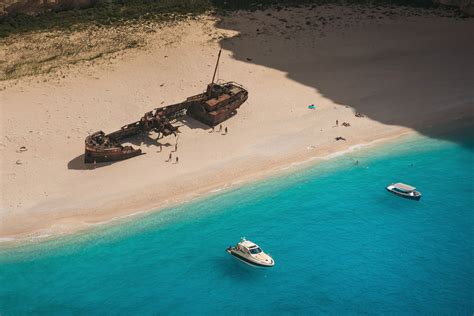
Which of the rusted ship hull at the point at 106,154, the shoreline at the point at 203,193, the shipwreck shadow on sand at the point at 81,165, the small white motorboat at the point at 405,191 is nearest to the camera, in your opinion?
the shoreline at the point at 203,193

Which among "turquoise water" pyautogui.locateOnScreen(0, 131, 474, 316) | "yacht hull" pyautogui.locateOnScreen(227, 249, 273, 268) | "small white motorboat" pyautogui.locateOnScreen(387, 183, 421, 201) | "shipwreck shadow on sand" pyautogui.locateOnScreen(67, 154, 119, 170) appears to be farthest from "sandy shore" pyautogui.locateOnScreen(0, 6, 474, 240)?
"yacht hull" pyautogui.locateOnScreen(227, 249, 273, 268)

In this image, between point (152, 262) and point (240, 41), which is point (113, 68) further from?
point (152, 262)

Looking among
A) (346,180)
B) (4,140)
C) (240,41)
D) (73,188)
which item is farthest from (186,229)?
(240,41)

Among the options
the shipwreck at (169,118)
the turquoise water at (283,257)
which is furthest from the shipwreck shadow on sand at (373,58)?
the turquoise water at (283,257)

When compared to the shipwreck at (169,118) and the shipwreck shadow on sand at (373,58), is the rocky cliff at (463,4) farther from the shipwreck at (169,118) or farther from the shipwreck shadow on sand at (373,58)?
the shipwreck at (169,118)

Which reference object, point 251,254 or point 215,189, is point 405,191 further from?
point 251,254

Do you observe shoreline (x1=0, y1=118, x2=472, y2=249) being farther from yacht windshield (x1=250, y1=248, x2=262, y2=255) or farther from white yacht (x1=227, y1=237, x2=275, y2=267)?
yacht windshield (x1=250, y1=248, x2=262, y2=255)
